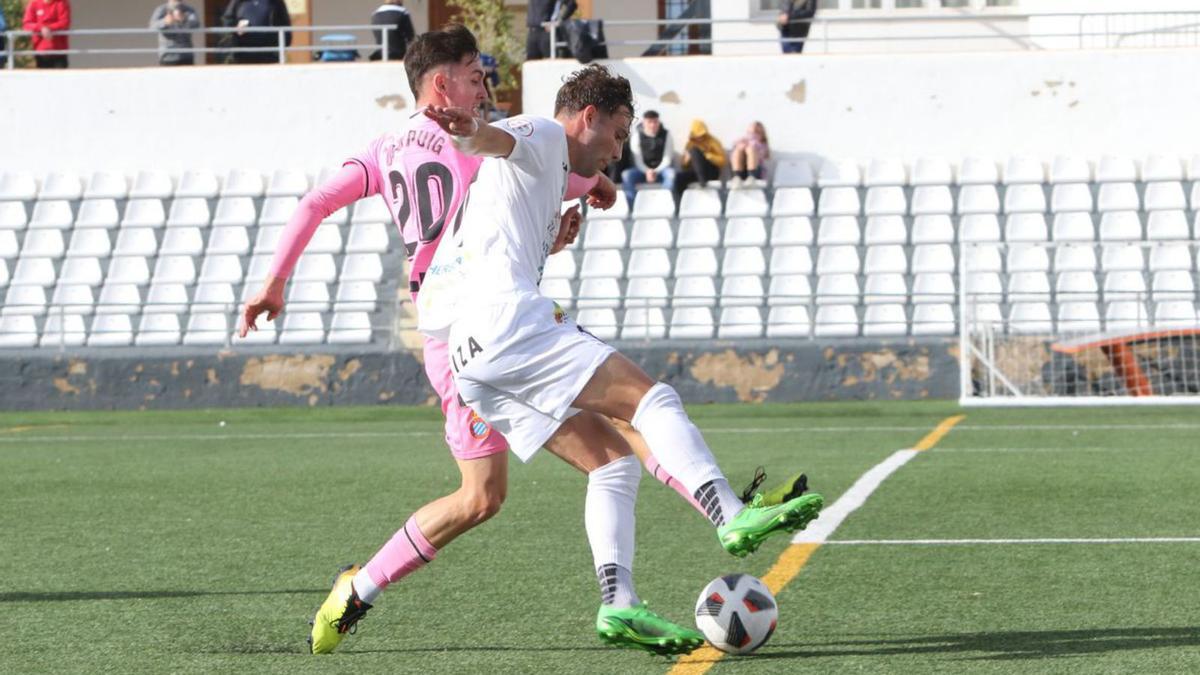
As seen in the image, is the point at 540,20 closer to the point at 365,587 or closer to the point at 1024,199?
the point at 1024,199

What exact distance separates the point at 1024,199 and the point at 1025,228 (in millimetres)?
526

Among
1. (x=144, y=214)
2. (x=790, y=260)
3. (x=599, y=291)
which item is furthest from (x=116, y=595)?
(x=144, y=214)

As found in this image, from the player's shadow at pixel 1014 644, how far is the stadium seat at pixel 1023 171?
14.2 metres

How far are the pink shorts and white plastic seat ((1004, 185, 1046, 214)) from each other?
1405 centimetres

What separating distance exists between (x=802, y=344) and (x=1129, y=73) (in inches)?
231

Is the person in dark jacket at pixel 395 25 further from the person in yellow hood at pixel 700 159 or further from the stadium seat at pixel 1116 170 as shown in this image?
the stadium seat at pixel 1116 170

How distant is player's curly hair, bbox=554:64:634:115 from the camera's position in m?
4.59

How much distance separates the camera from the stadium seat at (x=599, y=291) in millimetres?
17703

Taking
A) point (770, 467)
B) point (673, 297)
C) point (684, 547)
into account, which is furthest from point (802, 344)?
point (684, 547)

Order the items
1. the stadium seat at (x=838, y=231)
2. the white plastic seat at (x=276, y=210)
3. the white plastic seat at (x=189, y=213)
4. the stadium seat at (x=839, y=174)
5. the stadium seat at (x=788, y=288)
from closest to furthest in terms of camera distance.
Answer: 1. the stadium seat at (x=788, y=288)
2. the stadium seat at (x=838, y=231)
3. the stadium seat at (x=839, y=174)
4. the white plastic seat at (x=276, y=210)
5. the white plastic seat at (x=189, y=213)

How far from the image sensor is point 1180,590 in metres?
5.66

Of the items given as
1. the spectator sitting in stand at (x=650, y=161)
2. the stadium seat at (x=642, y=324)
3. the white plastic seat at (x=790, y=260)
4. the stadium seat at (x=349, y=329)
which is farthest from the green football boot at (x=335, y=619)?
the spectator sitting in stand at (x=650, y=161)

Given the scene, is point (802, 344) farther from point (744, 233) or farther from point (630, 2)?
point (630, 2)

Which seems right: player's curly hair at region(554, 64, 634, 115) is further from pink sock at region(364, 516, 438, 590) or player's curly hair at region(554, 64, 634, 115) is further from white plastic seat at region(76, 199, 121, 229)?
white plastic seat at region(76, 199, 121, 229)
